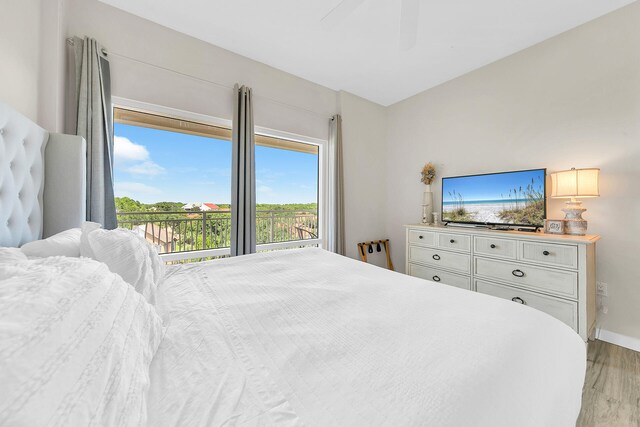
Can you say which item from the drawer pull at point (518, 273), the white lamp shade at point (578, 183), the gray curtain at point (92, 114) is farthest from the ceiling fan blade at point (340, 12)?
the drawer pull at point (518, 273)

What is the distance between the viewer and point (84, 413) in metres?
0.38

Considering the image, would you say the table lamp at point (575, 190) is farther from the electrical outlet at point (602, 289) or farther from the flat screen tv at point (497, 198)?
the electrical outlet at point (602, 289)

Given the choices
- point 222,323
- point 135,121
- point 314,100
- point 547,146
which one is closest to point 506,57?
point 547,146

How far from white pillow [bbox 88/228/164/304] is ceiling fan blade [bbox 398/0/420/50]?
2.09 meters

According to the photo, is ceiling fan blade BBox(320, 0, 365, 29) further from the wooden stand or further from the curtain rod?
the wooden stand

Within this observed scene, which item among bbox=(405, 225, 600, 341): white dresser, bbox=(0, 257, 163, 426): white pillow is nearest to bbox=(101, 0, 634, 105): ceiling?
bbox=(405, 225, 600, 341): white dresser

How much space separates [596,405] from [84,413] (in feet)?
7.84

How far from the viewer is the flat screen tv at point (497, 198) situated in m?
2.41

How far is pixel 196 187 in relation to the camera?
3.43m

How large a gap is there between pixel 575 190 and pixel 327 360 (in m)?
2.53

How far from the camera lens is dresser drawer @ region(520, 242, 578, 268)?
1.95 m

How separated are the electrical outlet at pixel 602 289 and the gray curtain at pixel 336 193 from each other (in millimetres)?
2408

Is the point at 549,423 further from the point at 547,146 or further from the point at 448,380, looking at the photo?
the point at 547,146

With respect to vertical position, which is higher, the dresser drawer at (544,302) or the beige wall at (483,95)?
the beige wall at (483,95)
